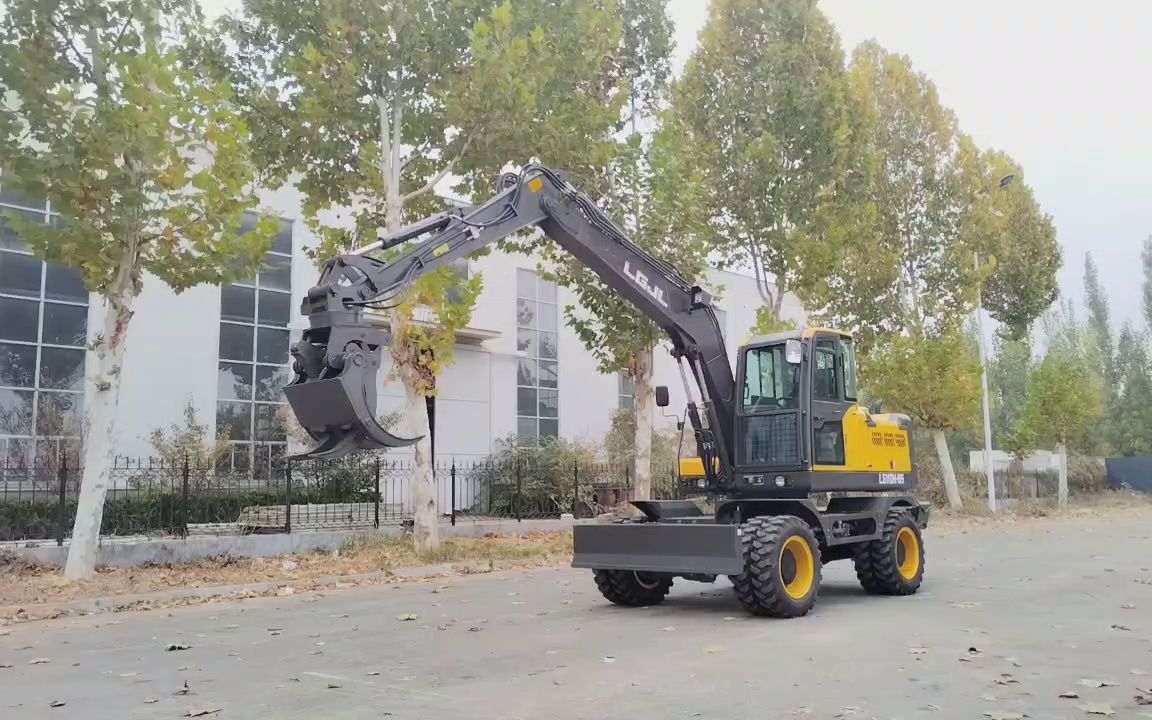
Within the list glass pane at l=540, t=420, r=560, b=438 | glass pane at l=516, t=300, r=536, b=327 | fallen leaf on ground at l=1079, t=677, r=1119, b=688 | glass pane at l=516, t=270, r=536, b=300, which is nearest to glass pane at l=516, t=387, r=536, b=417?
glass pane at l=540, t=420, r=560, b=438

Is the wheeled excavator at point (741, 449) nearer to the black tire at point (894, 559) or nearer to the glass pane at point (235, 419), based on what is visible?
the black tire at point (894, 559)

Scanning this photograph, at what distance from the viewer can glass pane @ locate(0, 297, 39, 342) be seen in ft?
56.3

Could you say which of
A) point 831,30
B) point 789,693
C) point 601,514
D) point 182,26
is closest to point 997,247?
point 831,30

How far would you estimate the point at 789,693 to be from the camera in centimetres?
569

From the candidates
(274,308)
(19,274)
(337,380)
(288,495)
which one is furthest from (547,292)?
(337,380)

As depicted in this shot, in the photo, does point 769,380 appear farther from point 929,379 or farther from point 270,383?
point 929,379

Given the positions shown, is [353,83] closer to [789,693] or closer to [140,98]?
[140,98]

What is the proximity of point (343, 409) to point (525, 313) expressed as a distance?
66.0ft

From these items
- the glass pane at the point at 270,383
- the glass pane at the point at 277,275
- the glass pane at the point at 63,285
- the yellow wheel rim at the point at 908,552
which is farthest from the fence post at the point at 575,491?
the glass pane at the point at 63,285

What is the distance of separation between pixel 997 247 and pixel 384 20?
22470mm

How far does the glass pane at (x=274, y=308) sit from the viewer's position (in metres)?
20.8

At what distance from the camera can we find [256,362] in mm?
20516

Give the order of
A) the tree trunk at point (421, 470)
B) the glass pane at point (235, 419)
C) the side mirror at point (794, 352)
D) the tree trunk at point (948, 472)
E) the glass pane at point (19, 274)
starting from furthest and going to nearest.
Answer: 1. the tree trunk at point (948, 472)
2. the glass pane at point (235, 419)
3. the glass pane at point (19, 274)
4. the tree trunk at point (421, 470)
5. the side mirror at point (794, 352)

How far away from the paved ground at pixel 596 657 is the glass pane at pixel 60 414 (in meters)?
8.09
